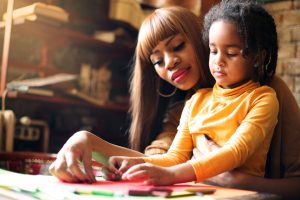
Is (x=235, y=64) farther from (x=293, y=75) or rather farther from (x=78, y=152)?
(x=293, y=75)

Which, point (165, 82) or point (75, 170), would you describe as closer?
point (75, 170)

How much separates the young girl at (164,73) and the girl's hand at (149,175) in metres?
0.59

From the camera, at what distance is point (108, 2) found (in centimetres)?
293

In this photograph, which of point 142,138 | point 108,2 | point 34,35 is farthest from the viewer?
point 108,2

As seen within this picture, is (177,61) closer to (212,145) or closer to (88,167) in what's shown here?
(212,145)

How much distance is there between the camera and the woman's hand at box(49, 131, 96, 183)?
2.67ft

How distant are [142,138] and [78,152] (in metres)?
0.59

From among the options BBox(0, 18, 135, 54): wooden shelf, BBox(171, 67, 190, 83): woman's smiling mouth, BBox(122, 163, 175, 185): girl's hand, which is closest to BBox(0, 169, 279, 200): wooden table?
BBox(122, 163, 175, 185): girl's hand

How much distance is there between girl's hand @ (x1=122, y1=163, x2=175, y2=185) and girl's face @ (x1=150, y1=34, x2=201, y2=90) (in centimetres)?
60

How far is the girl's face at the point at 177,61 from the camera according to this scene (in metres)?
1.34

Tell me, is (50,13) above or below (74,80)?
above

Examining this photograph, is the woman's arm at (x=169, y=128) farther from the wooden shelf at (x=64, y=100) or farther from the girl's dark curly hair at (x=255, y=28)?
the wooden shelf at (x=64, y=100)

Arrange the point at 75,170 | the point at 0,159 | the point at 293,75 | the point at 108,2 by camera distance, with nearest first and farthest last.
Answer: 1. the point at 75,170
2. the point at 0,159
3. the point at 293,75
4. the point at 108,2

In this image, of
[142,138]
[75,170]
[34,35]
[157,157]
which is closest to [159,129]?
[142,138]
